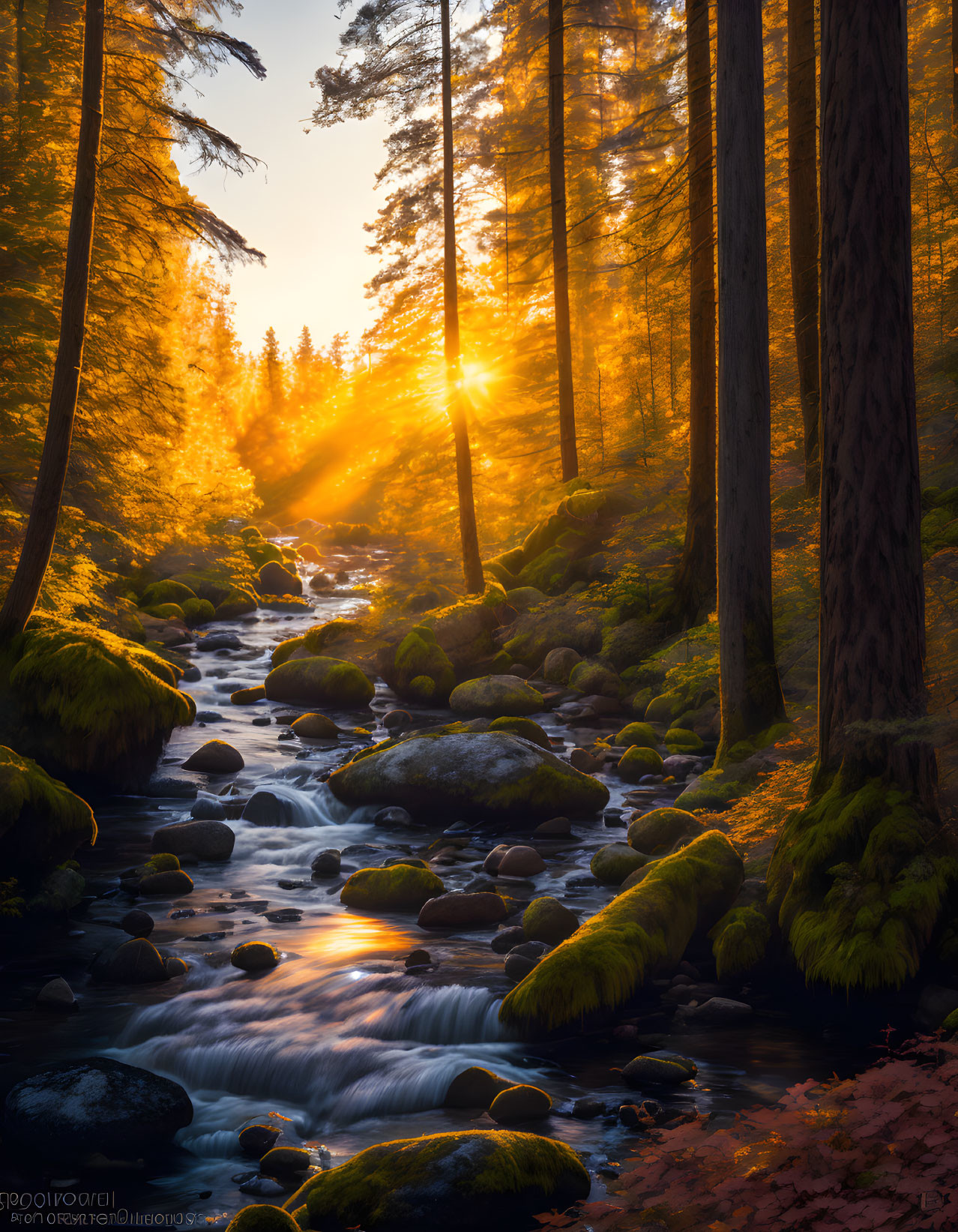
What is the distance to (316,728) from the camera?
14.4 m

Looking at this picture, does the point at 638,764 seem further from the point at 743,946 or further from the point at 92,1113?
the point at 92,1113

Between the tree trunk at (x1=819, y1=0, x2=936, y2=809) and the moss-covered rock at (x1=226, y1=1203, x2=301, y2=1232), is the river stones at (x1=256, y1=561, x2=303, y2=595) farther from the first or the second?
the moss-covered rock at (x1=226, y1=1203, x2=301, y2=1232)

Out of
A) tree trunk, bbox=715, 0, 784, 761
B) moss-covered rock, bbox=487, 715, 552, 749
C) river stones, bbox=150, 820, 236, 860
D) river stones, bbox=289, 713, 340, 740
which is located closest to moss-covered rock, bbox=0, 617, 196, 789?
river stones, bbox=150, 820, 236, 860

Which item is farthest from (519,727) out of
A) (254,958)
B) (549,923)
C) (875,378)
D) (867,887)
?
(875,378)

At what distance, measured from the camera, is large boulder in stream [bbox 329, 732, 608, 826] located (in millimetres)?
10180

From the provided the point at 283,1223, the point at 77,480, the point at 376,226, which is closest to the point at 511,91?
the point at 376,226

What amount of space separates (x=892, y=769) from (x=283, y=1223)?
449 cm

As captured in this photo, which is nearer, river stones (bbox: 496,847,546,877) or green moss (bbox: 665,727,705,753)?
river stones (bbox: 496,847,546,877)

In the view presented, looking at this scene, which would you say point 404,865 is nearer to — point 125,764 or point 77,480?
point 125,764

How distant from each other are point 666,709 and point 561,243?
450 inches

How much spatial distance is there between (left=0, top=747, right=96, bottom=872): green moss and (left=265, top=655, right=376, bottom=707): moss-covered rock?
26.6 feet

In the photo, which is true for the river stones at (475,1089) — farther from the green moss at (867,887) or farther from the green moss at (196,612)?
the green moss at (196,612)

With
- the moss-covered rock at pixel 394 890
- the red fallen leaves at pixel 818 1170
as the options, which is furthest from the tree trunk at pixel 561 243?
the red fallen leaves at pixel 818 1170

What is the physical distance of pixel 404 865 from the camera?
849 centimetres
